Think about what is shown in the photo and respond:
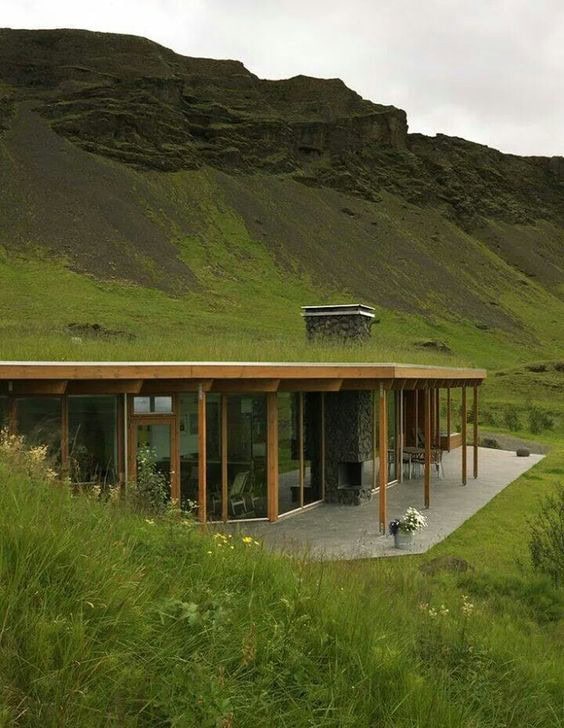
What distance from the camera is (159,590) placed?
12.3 feet

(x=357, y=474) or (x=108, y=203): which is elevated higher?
(x=108, y=203)

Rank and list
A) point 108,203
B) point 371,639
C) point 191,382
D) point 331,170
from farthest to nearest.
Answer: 1. point 331,170
2. point 108,203
3. point 191,382
4. point 371,639

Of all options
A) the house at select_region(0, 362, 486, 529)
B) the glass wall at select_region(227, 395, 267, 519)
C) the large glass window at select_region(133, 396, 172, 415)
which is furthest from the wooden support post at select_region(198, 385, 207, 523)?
the glass wall at select_region(227, 395, 267, 519)

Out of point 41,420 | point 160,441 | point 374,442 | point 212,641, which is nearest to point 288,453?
point 374,442

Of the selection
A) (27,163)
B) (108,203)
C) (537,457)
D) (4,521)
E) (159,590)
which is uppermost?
(27,163)

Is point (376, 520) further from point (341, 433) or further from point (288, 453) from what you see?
point (341, 433)

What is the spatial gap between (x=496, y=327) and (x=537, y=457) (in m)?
44.1

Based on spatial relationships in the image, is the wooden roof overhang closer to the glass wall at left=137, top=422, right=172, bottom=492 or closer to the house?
the house

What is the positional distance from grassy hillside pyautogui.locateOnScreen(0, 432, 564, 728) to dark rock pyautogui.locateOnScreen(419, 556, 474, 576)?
2.53 meters

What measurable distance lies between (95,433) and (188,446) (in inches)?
55.4

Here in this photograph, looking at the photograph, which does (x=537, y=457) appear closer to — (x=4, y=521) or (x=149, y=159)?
(x=4, y=521)

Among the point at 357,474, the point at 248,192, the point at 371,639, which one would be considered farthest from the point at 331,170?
the point at 371,639

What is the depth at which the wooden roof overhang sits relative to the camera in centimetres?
942

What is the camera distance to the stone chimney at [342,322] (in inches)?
643
